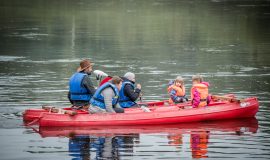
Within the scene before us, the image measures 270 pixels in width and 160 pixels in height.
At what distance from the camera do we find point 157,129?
18.8m

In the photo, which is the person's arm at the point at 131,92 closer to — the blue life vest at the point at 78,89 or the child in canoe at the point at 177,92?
the blue life vest at the point at 78,89

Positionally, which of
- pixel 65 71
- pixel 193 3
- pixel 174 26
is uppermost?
pixel 193 3

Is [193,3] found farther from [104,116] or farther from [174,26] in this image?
[104,116]

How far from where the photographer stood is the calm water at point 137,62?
16.7 metres

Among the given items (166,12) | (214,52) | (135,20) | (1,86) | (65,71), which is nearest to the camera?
(1,86)

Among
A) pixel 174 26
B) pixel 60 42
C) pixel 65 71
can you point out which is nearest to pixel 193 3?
pixel 174 26

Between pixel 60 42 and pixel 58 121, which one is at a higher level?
pixel 60 42

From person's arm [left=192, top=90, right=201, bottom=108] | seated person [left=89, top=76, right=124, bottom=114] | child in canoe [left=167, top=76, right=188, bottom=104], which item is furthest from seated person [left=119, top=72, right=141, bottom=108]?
person's arm [left=192, top=90, right=201, bottom=108]

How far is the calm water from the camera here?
1667cm

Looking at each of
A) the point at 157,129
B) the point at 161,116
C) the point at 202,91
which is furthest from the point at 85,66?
the point at 202,91

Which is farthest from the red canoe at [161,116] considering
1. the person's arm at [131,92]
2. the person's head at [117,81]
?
the person's head at [117,81]

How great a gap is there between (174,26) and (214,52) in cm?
1525

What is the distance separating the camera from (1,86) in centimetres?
2630

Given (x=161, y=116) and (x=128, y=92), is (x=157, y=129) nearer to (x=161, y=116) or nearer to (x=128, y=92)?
(x=161, y=116)
